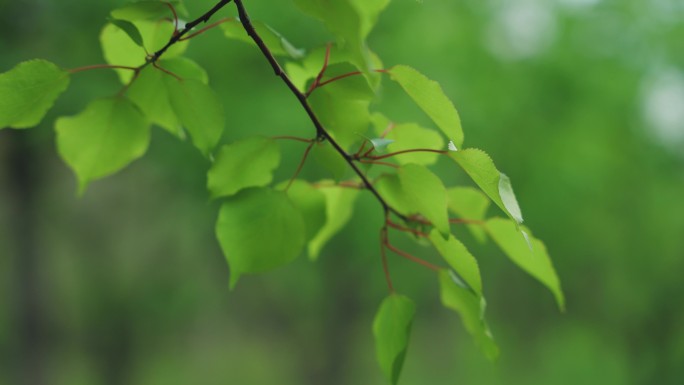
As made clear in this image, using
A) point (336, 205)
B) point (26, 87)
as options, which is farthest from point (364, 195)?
point (26, 87)

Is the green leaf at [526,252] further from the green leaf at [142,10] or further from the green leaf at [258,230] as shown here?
the green leaf at [142,10]

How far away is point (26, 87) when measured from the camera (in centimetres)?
58

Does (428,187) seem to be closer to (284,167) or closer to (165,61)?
(165,61)

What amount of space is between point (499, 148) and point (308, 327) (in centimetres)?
413

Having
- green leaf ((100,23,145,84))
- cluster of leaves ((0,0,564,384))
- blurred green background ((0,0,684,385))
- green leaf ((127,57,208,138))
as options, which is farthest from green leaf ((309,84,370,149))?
blurred green background ((0,0,684,385))

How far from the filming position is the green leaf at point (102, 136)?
2.20ft

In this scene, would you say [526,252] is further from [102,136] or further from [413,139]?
[102,136]

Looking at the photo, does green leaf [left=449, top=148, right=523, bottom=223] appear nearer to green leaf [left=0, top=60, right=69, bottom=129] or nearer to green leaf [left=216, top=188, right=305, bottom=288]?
green leaf [left=216, top=188, right=305, bottom=288]

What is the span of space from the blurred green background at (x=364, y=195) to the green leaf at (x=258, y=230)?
14.5ft

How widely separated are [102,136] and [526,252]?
0.43 meters

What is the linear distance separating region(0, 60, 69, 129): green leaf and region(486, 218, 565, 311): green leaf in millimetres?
417

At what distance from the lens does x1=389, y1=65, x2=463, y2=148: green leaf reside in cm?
49

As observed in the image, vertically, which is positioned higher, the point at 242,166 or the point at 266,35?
the point at 266,35

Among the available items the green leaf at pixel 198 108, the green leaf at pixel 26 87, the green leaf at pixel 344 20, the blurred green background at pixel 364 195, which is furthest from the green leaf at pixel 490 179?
the blurred green background at pixel 364 195
